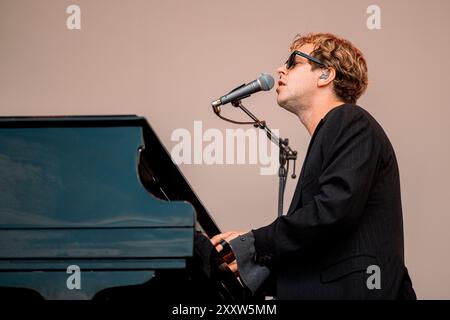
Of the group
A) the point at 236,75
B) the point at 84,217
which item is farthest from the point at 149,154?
the point at 236,75

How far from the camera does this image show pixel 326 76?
8.19 ft

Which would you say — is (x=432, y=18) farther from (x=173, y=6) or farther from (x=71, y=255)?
(x=71, y=255)

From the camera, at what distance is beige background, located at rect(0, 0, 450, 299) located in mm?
3688

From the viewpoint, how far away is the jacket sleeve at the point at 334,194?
202 centimetres

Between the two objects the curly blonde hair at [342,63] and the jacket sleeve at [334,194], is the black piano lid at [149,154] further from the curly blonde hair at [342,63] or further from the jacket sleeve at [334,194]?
the curly blonde hair at [342,63]

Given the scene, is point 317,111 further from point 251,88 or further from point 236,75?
point 236,75

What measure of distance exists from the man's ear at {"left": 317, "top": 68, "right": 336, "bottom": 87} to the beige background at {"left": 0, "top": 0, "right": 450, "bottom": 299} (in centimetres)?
121

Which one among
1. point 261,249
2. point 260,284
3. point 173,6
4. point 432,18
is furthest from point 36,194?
point 432,18

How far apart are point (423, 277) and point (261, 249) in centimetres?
184

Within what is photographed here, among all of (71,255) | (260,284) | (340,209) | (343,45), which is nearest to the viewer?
(71,255)

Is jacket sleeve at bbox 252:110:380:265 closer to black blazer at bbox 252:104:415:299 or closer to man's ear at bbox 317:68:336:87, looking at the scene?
black blazer at bbox 252:104:415:299

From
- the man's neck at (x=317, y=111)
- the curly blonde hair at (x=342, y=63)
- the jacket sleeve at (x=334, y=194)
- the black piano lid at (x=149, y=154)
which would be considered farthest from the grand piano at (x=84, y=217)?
the curly blonde hair at (x=342, y=63)

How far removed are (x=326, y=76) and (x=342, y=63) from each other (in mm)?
79

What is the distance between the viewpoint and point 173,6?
151 inches
